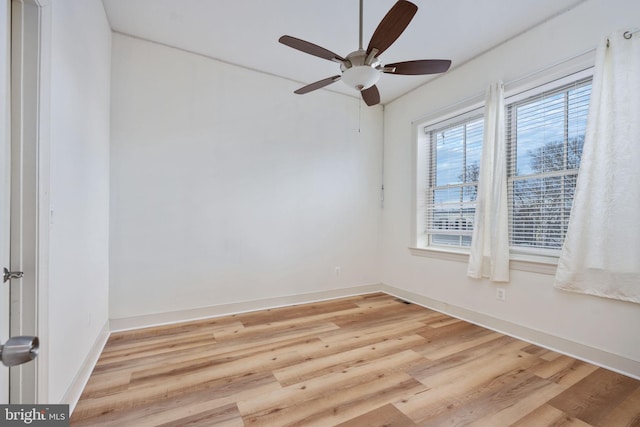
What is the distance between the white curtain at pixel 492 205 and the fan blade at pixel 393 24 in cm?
171

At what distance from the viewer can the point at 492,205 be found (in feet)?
9.43

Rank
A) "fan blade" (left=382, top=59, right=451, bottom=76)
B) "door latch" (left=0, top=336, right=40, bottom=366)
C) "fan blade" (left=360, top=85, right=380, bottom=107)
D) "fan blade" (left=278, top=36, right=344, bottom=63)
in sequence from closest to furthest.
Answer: "door latch" (left=0, top=336, right=40, bottom=366)
"fan blade" (left=278, top=36, right=344, bottom=63)
"fan blade" (left=382, top=59, right=451, bottom=76)
"fan blade" (left=360, top=85, right=380, bottom=107)

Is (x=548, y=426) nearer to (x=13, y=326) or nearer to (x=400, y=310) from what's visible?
(x=400, y=310)

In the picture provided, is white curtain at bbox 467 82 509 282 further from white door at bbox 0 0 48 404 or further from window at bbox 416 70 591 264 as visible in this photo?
white door at bbox 0 0 48 404

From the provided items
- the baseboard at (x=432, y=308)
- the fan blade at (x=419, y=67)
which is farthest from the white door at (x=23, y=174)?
the fan blade at (x=419, y=67)

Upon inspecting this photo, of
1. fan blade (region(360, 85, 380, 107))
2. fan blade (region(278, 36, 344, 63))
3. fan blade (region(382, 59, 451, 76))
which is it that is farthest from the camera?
fan blade (region(360, 85, 380, 107))

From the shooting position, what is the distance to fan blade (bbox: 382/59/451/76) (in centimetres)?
199

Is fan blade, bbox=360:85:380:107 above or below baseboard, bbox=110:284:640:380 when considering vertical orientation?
above

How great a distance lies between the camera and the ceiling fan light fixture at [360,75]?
6.22ft

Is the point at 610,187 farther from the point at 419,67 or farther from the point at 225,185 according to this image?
the point at 225,185

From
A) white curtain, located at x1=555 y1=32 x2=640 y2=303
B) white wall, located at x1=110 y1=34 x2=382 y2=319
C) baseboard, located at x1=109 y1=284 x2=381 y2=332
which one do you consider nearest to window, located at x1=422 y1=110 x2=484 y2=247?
white wall, located at x1=110 y1=34 x2=382 y2=319

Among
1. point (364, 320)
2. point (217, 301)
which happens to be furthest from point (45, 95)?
point (364, 320)

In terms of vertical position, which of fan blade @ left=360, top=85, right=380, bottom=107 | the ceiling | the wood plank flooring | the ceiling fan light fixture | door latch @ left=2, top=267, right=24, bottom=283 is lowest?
the wood plank flooring

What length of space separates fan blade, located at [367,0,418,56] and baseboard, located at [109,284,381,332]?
9.39 feet
